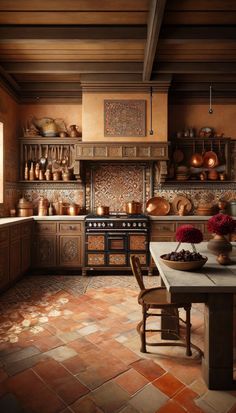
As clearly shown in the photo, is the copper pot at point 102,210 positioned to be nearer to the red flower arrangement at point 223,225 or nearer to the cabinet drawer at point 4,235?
the cabinet drawer at point 4,235

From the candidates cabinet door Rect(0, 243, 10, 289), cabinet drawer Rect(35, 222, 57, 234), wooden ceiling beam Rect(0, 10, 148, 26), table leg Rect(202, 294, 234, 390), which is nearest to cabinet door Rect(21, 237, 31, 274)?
cabinet drawer Rect(35, 222, 57, 234)

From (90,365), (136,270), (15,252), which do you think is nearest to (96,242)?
(15,252)

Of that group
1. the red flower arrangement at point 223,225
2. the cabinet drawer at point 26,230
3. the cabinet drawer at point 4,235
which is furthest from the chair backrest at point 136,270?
the cabinet drawer at point 26,230

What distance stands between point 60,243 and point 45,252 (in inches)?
12.5

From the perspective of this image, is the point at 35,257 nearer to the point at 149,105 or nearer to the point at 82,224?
the point at 82,224

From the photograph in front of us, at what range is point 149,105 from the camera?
501 cm

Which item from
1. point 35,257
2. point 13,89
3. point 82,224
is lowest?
point 35,257

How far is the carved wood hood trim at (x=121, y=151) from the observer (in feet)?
16.3

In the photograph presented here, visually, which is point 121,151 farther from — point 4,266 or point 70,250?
point 4,266

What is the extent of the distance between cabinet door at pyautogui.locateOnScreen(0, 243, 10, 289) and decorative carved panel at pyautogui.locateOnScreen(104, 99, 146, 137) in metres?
2.66

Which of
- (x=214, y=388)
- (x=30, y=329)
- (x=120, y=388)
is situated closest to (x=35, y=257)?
(x=30, y=329)

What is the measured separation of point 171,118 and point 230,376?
15.7 ft

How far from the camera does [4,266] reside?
3.89 metres

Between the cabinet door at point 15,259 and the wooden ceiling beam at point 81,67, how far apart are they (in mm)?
2807
